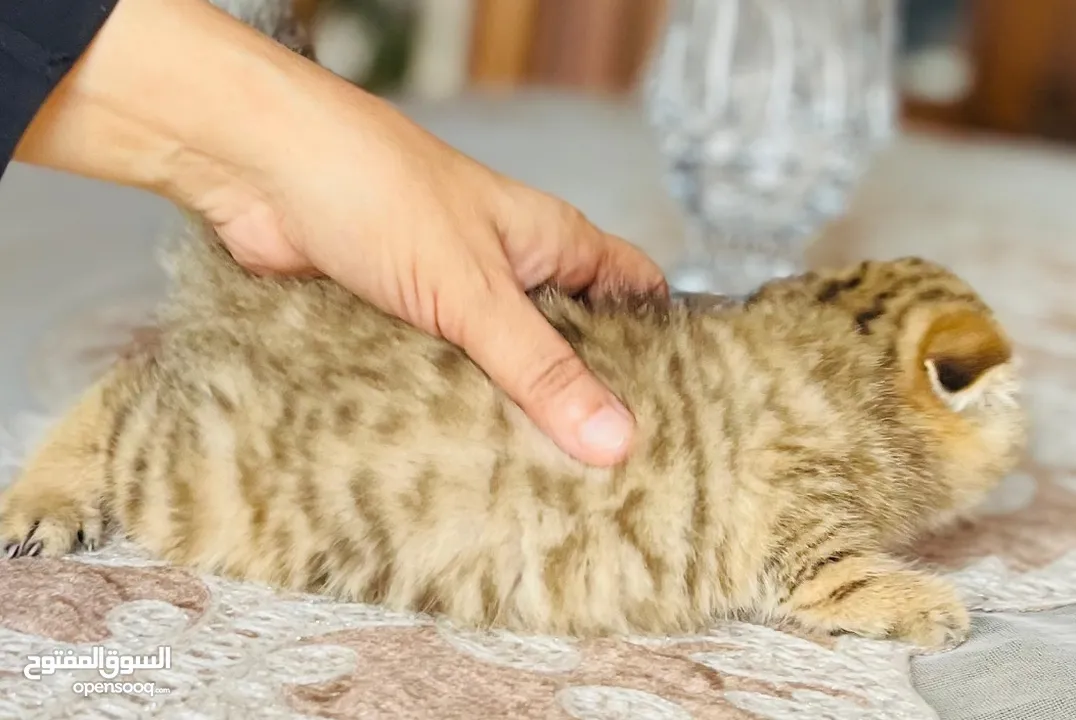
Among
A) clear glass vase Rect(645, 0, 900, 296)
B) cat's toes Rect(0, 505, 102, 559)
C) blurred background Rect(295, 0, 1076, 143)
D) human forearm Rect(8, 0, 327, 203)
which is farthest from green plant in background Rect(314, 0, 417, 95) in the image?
cat's toes Rect(0, 505, 102, 559)

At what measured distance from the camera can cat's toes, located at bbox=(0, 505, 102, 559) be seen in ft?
2.61

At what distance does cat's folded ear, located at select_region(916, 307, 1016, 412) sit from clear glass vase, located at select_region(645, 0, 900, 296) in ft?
1.78

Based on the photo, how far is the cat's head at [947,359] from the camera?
0.83 metres

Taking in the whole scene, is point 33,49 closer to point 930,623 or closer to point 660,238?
point 930,623

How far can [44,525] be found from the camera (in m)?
0.81

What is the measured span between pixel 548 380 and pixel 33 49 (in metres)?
0.38

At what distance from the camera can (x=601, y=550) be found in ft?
2.59

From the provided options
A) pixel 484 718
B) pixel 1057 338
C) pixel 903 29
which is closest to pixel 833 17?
pixel 1057 338

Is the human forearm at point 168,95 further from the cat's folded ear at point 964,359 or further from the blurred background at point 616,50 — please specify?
the blurred background at point 616,50

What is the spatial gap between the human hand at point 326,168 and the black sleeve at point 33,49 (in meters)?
0.03

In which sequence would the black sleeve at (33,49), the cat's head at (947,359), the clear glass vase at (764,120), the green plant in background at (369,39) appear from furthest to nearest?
the green plant in background at (369,39), the clear glass vase at (764,120), the cat's head at (947,359), the black sleeve at (33,49)

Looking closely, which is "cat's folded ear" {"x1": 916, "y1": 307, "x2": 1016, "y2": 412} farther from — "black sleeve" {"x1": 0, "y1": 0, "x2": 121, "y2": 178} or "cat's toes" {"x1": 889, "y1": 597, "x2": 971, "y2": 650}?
"black sleeve" {"x1": 0, "y1": 0, "x2": 121, "y2": 178}

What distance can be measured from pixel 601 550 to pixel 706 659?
0.33ft

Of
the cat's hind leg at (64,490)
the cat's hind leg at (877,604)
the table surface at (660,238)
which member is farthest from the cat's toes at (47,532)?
the cat's hind leg at (877,604)
